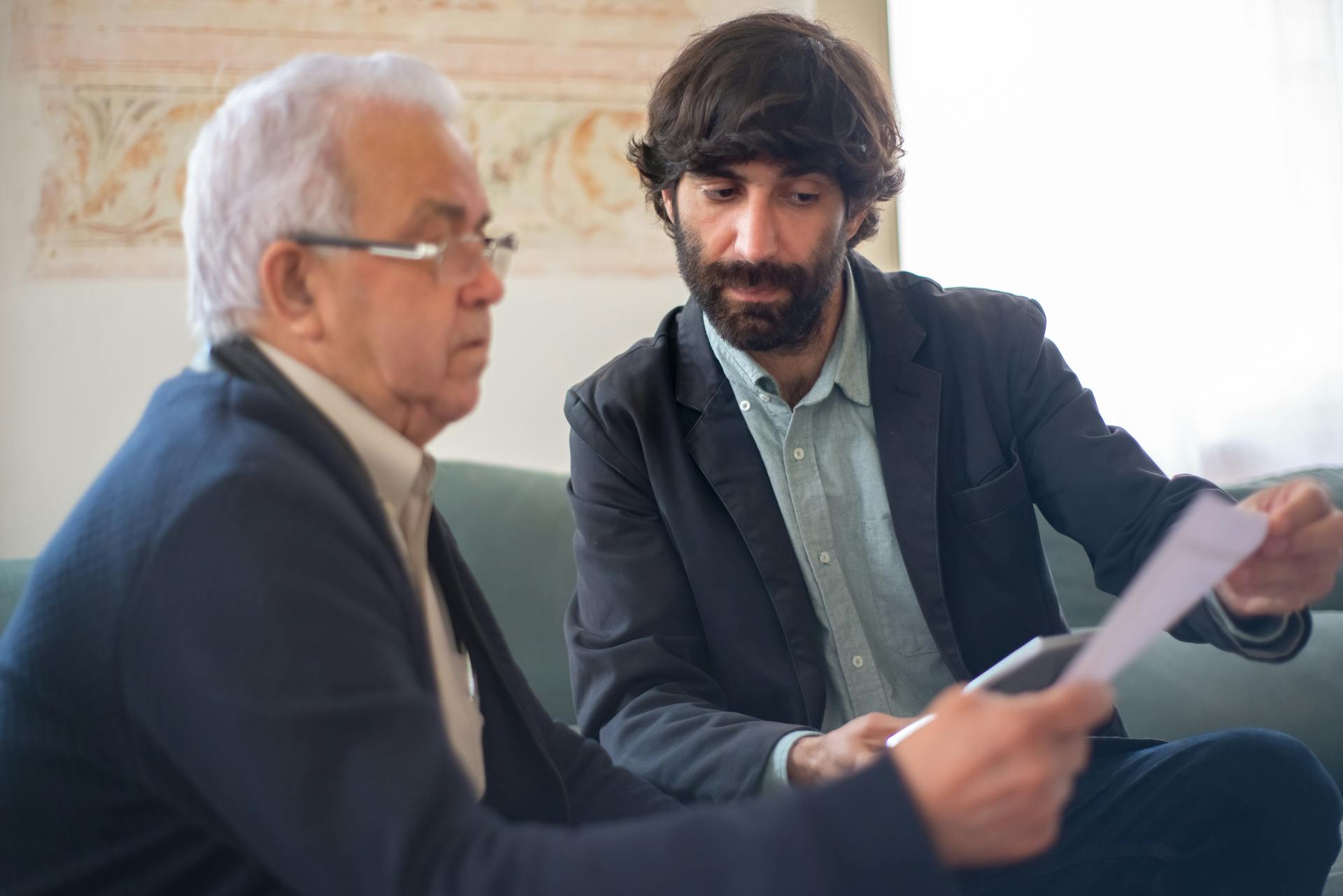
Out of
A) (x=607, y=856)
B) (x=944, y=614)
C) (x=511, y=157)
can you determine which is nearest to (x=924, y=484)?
(x=944, y=614)

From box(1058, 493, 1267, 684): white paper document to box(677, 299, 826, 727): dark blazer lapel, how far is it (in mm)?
718

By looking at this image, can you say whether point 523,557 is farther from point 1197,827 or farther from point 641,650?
point 1197,827

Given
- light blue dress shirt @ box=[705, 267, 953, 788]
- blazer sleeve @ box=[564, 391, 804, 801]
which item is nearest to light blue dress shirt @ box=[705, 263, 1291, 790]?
light blue dress shirt @ box=[705, 267, 953, 788]

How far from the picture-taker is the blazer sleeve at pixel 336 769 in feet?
2.16

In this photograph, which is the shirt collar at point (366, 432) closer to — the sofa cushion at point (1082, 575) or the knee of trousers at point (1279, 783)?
the knee of trousers at point (1279, 783)

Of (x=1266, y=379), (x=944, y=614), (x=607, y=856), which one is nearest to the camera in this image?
(x=607, y=856)

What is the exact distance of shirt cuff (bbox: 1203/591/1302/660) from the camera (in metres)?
1.25

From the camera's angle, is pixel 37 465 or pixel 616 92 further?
pixel 616 92

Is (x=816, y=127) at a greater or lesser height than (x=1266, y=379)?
greater

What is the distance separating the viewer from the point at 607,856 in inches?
26.4

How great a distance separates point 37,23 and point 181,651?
98.7 inches

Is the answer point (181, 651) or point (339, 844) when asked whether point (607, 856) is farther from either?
point (181, 651)

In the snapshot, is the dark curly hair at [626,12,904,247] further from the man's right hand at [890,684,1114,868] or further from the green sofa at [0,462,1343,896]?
the man's right hand at [890,684,1114,868]

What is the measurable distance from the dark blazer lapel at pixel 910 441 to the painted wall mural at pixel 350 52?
1.31 m
